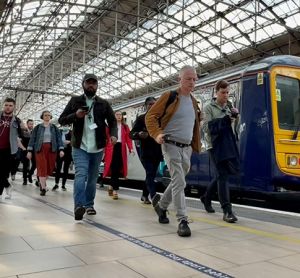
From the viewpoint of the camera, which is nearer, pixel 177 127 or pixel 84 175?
pixel 177 127

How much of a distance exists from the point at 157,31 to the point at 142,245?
2569cm

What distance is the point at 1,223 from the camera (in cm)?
465

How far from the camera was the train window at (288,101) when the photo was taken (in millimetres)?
6891

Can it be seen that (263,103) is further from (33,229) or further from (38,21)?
(38,21)

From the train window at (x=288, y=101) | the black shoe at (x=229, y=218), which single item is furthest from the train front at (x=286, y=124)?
the black shoe at (x=229, y=218)

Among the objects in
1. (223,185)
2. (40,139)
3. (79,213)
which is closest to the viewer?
(79,213)

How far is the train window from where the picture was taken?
689cm

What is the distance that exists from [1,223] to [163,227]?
1.80m

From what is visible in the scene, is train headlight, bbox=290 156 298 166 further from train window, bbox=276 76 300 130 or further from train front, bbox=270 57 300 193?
train window, bbox=276 76 300 130

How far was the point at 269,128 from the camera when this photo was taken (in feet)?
22.2

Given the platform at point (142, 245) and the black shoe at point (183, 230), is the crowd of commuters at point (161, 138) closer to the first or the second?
the black shoe at point (183, 230)

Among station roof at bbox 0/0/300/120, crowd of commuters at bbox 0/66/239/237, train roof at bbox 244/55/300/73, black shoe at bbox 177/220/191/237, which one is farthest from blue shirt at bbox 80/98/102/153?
station roof at bbox 0/0/300/120

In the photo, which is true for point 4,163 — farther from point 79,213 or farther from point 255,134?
point 255,134

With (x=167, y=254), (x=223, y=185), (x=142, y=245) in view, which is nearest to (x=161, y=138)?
(x=142, y=245)
